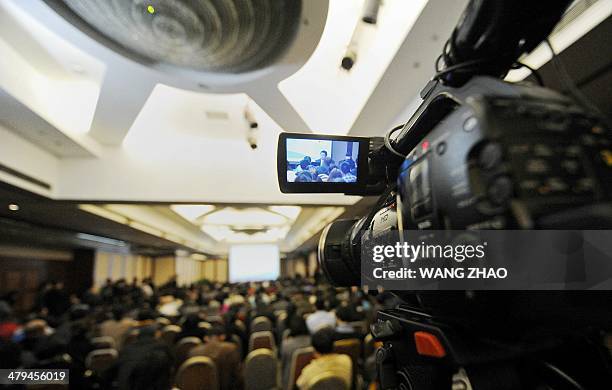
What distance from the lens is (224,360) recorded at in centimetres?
324

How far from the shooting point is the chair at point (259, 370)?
2.97 meters

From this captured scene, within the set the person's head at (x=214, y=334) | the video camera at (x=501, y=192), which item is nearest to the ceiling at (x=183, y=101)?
the video camera at (x=501, y=192)

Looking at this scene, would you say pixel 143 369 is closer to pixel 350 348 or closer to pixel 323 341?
pixel 323 341

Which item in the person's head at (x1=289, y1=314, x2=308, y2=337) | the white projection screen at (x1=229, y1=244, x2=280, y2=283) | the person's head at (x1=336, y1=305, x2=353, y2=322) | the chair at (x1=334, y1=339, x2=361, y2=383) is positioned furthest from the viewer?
the white projection screen at (x1=229, y1=244, x2=280, y2=283)

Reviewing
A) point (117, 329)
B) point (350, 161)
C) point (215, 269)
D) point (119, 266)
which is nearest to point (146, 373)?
point (350, 161)

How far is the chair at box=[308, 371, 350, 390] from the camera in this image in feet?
5.90

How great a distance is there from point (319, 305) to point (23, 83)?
3738 mm

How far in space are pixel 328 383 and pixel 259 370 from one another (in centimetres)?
143

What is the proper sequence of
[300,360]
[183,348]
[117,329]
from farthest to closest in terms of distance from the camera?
[117,329] < [183,348] < [300,360]

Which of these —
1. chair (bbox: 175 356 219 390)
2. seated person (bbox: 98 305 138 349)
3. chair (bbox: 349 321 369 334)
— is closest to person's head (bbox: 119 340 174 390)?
chair (bbox: 175 356 219 390)

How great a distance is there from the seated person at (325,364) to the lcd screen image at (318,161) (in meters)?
1.49

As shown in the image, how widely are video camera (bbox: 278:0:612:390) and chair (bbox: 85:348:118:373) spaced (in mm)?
3639

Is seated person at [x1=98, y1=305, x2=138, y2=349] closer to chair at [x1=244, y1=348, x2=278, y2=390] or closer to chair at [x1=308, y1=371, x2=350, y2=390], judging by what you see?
chair at [x1=244, y1=348, x2=278, y2=390]
